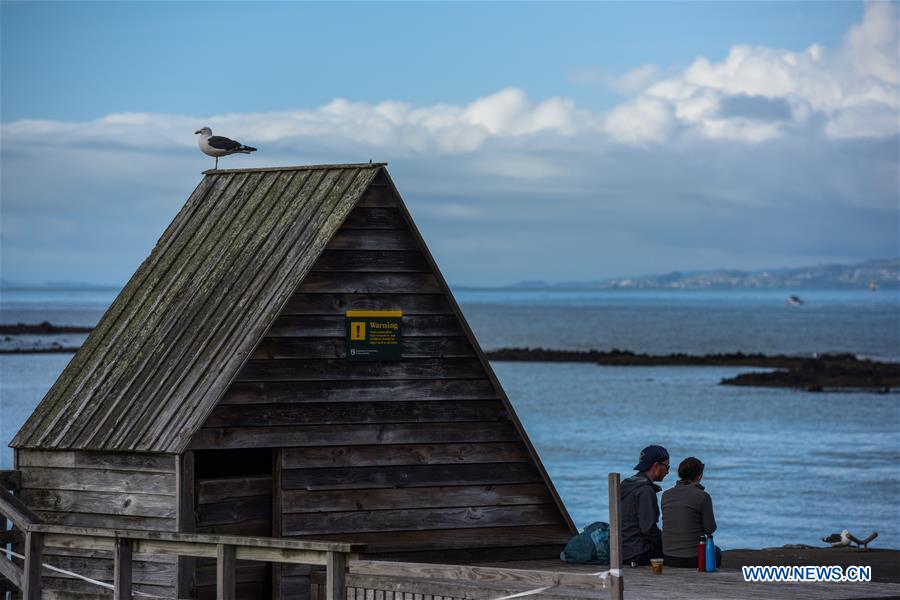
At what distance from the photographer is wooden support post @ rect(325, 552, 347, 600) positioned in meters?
10.9

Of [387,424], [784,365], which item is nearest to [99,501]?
[387,424]

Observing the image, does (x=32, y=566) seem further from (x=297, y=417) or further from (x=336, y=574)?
(x=336, y=574)

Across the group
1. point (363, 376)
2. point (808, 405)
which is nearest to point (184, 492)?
point (363, 376)

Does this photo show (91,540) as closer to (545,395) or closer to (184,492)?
(184,492)

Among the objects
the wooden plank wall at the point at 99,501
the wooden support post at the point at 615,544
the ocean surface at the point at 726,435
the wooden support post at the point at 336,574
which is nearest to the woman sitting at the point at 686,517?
the wooden support post at the point at 615,544

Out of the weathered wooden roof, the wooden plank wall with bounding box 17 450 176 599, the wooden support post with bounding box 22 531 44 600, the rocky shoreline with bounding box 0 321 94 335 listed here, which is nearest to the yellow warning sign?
the weathered wooden roof

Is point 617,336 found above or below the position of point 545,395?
above

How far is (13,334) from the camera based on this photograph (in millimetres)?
144000

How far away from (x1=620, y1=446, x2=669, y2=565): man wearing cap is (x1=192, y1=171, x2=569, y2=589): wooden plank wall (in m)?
1.47

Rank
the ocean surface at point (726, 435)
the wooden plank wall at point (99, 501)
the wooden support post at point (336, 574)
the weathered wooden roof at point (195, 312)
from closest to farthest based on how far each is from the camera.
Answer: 1. the wooden support post at point (336, 574)
2. the wooden plank wall at point (99, 501)
3. the weathered wooden roof at point (195, 312)
4. the ocean surface at point (726, 435)

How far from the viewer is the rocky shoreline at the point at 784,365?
81375 mm

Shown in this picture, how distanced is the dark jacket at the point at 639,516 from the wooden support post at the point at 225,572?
388 centimetres

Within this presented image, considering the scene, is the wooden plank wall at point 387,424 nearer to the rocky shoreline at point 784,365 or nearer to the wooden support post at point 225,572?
the wooden support post at point 225,572

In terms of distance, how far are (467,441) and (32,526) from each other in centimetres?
434
